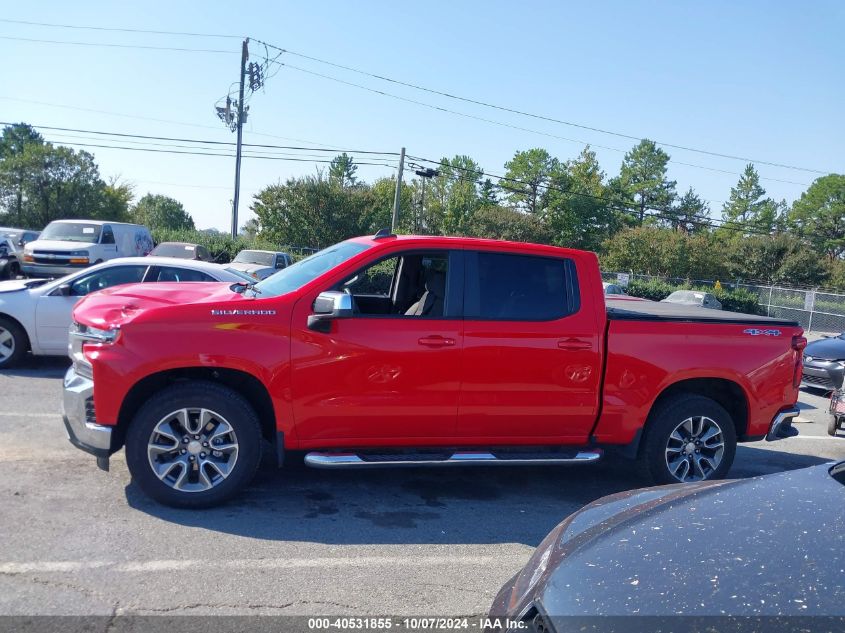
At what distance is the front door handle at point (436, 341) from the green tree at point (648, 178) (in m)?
78.5

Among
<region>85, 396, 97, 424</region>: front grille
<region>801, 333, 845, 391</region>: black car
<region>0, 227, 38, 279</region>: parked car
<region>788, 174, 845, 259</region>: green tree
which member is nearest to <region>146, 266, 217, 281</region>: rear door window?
<region>85, 396, 97, 424</region>: front grille

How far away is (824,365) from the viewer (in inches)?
509

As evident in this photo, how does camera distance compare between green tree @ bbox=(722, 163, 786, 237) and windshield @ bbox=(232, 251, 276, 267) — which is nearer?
windshield @ bbox=(232, 251, 276, 267)

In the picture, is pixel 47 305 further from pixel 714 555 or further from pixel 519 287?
pixel 714 555

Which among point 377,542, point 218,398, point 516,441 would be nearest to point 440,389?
point 516,441

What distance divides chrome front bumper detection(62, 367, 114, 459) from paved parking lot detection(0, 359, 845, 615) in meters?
0.42

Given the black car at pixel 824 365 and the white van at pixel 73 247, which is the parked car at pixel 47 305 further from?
the black car at pixel 824 365

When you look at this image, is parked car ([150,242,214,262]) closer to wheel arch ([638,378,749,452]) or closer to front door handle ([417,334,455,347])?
front door handle ([417,334,455,347])

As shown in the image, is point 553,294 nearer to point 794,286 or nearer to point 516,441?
point 516,441

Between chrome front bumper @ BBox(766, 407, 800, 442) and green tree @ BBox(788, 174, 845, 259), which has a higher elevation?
green tree @ BBox(788, 174, 845, 259)

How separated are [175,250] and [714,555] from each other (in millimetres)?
20346

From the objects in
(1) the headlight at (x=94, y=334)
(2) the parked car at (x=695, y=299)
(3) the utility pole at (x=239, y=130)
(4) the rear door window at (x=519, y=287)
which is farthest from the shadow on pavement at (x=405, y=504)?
(3) the utility pole at (x=239, y=130)

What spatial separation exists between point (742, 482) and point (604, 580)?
120cm

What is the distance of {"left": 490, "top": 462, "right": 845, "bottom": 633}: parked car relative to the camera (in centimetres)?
212
